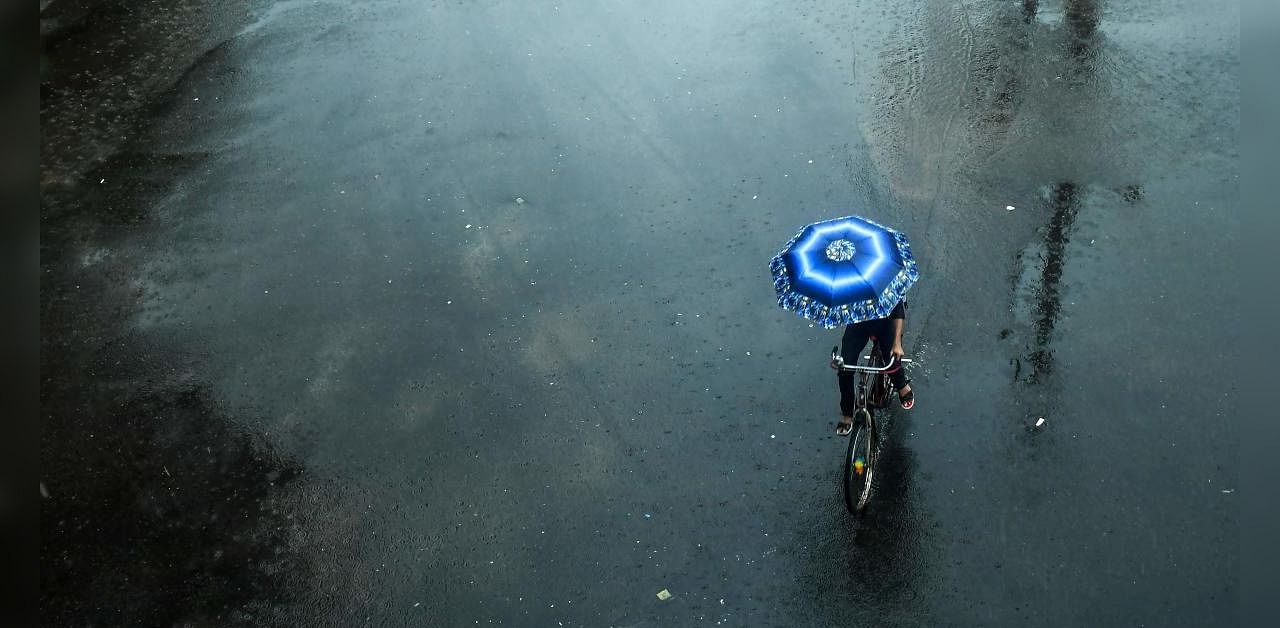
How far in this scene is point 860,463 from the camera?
7043 millimetres

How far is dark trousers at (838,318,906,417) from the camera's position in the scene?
275 inches

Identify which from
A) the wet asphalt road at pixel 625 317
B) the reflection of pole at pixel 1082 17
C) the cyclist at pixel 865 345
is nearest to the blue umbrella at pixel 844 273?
the cyclist at pixel 865 345

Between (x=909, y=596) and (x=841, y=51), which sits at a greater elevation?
(x=841, y=51)

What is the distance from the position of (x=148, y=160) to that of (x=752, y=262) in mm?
6536

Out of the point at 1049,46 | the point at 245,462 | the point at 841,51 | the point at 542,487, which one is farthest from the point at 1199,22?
the point at 245,462

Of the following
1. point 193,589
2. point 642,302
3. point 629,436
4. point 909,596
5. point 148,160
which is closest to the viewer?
point 909,596

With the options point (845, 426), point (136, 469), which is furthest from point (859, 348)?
point (136, 469)

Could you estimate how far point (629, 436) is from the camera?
798 centimetres

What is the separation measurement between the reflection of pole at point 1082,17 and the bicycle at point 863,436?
241 inches

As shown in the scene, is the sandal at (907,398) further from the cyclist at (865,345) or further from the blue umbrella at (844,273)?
the blue umbrella at (844,273)

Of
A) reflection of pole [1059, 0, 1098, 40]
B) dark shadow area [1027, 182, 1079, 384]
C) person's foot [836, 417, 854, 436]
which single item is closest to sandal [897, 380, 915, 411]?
person's foot [836, 417, 854, 436]

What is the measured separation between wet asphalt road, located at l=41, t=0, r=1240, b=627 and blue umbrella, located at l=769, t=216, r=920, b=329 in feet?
4.73

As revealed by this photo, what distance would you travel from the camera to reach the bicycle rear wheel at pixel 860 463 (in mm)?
6980

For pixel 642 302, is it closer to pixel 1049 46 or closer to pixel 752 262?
pixel 752 262
